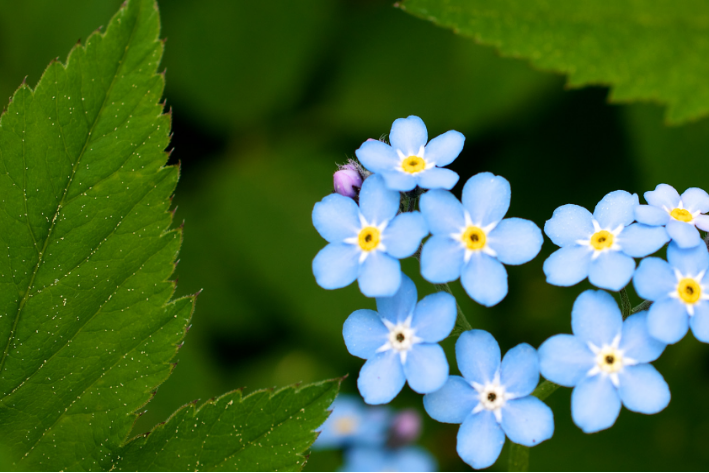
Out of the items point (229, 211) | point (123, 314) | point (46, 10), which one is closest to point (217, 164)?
point (229, 211)

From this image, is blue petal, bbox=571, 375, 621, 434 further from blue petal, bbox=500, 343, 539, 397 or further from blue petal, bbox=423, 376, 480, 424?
blue petal, bbox=423, 376, 480, 424

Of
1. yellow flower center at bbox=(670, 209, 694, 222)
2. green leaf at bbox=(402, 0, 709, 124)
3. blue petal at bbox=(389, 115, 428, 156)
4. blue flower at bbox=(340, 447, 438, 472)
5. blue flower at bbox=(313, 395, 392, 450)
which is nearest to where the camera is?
yellow flower center at bbox=(670, 209, 694, 222)

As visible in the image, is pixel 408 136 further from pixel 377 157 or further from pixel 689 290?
pixel 689 290

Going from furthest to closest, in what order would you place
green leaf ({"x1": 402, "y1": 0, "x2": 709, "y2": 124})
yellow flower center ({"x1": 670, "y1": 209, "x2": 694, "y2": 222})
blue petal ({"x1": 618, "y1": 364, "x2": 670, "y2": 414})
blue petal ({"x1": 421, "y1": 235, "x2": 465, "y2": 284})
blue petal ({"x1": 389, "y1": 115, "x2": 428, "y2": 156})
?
green leaf ({"x1": 402, "y1": 0, "x2": 709, "y2": 124})
blue petal ({"x1": 389, "y1": 115, "x2": 428, "y2": 156})
yellow flower center ({"x1": 670, "y1": 209, "x2": 694, "y2": 222})
blue petal ({"x1": 421, "y1": 235, "x2": 465, "y2": 284})
blue petal ({"x1": 618, "y1": 364, "x2": 670, "y2": 414})

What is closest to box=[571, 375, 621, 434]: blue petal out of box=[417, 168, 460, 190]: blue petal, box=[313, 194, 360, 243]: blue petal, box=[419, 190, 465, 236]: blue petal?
box=[419, 190, 465, 236]: blue petal

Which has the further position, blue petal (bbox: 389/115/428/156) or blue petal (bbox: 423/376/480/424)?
blue petal (bbox: 389/115/428/156)

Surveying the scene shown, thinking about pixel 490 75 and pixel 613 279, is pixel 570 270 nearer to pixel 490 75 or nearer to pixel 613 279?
pixel 613 279

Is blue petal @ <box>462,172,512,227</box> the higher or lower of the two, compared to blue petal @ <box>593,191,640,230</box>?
lower

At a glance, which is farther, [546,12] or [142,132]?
[546,12]
